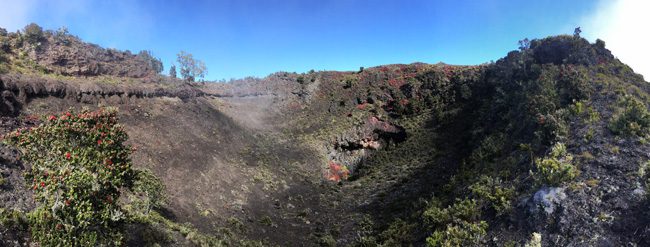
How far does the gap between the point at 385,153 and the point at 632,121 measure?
97.1ft

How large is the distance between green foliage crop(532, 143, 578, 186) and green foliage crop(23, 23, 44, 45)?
177 feet

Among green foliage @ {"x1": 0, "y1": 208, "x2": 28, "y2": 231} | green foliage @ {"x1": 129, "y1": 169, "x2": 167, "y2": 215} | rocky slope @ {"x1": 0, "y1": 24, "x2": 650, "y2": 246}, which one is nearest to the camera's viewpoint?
green foliage @ {"x1": 0, "y1": 208, "x2": 28, "y2": 231}

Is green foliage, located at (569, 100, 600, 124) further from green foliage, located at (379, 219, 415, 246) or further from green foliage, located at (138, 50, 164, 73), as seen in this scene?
green foliage, located at (138, 50, 164, 73)

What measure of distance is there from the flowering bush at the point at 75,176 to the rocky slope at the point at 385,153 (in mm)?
3297

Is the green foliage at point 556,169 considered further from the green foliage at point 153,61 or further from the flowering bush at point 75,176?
the green foliage at point 153,61

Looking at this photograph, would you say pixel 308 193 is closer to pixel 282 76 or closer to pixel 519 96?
pixel 519 96

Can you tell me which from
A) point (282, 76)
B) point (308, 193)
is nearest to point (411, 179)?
point (308, 193)

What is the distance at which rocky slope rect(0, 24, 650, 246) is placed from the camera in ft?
65.2

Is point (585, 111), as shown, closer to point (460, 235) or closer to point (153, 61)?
point (460, 235)

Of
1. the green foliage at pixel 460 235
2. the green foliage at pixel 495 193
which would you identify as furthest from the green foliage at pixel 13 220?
the green foliage at pixel 495 193

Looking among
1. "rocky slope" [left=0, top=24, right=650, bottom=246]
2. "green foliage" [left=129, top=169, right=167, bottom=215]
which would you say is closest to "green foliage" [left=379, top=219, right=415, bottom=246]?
"rocky slope" [left=0, top=24, right=650, bottom=246]

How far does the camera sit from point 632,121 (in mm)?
24516

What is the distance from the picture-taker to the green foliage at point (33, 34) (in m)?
43.3

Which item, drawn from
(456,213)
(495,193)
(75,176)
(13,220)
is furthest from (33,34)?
(495,193)
